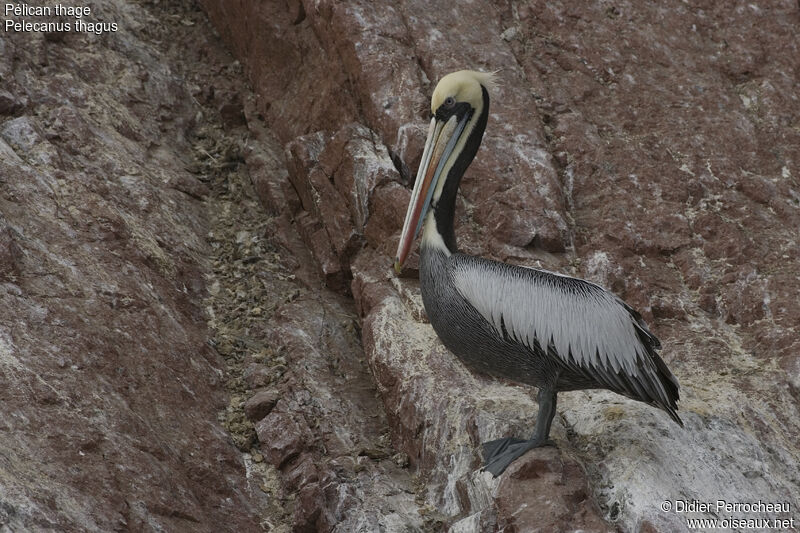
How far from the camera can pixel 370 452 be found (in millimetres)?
5023

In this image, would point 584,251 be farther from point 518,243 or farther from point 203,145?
point 203,145

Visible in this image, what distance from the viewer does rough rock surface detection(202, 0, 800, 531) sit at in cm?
464

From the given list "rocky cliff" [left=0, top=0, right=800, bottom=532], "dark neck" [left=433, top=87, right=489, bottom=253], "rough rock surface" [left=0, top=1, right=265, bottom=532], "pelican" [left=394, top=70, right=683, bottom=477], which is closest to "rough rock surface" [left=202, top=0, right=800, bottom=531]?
"rocky cliff" [left=0, top=0, right=800, bottom=532]

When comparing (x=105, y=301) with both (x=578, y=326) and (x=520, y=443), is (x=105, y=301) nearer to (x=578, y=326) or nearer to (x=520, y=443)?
(x=520, y=443)

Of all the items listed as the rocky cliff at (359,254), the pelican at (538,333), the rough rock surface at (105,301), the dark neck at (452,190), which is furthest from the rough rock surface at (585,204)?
the rough rock surface at (105,301)

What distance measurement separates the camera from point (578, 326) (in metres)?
4.50

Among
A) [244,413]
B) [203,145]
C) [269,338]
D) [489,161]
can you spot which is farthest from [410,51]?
[244,413]

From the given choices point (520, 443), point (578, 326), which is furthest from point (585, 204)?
point (520, 443)

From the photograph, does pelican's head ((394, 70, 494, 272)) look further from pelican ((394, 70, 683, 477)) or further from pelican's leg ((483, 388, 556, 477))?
pelican's leg ((483, 388, 556, 477))

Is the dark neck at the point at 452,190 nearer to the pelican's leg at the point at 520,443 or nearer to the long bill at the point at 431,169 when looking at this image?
the long bill at the point at 431,169

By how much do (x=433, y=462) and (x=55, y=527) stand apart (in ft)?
6.63

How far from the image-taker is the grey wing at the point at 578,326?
4477 mm

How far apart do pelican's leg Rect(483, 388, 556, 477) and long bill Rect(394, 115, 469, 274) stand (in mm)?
1155

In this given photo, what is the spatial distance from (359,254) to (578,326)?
85.8 inches
